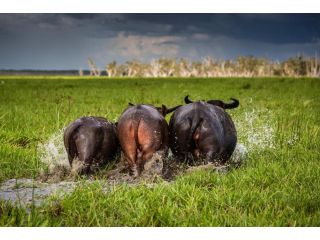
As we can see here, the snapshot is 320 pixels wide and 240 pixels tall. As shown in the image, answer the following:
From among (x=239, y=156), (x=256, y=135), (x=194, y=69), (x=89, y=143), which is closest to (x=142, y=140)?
(x=89, y=143)

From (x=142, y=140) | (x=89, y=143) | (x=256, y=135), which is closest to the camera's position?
(x=142, y=140)

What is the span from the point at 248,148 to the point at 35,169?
3.46m

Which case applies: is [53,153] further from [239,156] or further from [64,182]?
[239,156]

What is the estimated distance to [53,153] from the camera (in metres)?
7.29

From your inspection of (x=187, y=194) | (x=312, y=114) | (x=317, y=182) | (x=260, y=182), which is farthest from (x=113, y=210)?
(x=312, y=114)

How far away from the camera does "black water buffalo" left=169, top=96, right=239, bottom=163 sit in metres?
6.07

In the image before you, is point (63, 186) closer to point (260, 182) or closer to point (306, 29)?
point (260, 182)

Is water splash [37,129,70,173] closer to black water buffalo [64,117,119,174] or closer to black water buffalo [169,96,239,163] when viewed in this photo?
black water buffalo [64,117,119,174]

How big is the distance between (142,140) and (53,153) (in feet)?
6.91

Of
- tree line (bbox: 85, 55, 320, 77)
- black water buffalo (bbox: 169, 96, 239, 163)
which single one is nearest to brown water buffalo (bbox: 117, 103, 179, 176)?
black water buffalo (bbox: 169, 96, 239, 163)

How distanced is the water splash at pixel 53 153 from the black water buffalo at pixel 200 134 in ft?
5.04

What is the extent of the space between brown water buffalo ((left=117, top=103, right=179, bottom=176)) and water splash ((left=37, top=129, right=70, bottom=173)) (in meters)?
1.06

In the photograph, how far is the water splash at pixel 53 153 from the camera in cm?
656

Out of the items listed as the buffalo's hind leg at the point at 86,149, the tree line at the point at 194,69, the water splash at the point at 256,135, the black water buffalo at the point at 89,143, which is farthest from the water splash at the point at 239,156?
the tree line at the point at 194,69
